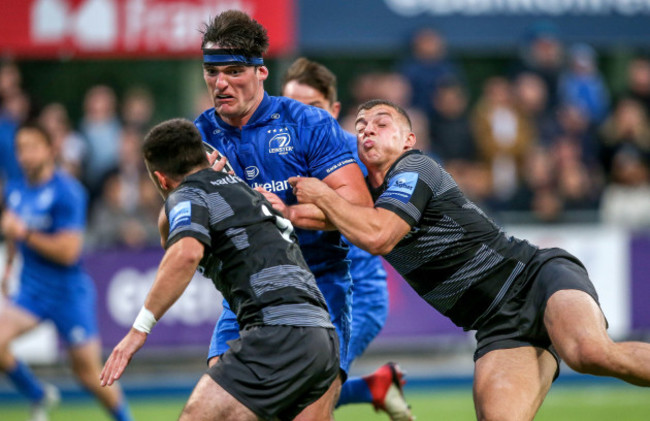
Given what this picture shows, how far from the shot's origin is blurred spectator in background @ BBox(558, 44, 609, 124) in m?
13.7

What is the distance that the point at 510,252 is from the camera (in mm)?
5617

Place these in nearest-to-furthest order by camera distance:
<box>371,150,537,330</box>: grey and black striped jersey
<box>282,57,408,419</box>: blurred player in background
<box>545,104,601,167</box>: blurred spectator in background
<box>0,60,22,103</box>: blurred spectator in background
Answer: <box>371,150,537,330</box>: grey and black striped jersey, <box>282,57,408,419</box>: blurred player in background, <box>0,60,22,103</box>: blurred spectator in background, <box>545,104,601,167</box>: blurred spectator in background

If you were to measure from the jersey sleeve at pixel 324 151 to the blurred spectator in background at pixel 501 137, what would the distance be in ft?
25.5

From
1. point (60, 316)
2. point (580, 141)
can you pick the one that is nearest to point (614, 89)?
point (580, 141)

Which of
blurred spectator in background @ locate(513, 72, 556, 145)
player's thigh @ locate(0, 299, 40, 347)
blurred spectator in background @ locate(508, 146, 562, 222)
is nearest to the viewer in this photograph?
player's thigh @ locate(0, 299, 40, 347)

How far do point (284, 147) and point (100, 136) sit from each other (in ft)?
23.6

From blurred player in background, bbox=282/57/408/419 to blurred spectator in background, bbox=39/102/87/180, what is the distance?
5632 mm

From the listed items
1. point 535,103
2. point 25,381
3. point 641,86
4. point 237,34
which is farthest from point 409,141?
point 641,86

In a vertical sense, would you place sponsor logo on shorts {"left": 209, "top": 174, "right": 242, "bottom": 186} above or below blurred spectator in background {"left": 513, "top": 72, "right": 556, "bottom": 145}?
above

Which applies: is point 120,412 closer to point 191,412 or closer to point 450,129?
point 191,412

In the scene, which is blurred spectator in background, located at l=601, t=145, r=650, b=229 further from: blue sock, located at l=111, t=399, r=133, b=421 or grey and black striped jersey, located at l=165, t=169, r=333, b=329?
grey and black striped jersey, located at l=165, t=169, r=333, b=329

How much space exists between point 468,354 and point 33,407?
5.25 metres

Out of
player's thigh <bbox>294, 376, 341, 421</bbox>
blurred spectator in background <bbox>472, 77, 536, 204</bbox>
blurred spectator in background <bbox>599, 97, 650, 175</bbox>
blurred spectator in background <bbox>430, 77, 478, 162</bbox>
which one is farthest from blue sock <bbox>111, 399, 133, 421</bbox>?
blurred spectator in background <bbox>599, 97, 650, 175</bbox>

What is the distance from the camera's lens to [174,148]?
4816 millimetres
